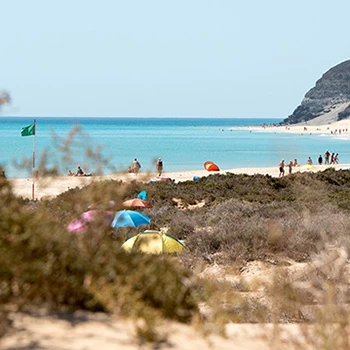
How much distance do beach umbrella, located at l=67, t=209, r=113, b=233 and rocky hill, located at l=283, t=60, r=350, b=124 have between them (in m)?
161

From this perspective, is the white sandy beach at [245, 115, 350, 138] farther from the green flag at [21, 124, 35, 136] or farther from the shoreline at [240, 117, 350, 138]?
the green flag at [21, 124, 35, 136]

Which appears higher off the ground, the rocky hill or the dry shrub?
the rocky hill

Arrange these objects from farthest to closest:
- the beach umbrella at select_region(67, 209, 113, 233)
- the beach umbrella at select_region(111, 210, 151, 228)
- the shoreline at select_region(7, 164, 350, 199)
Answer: the beach umbrella at select_region(111, 210, 151, 228), the shoreline at select_region(7, 164, 350, 199), the beach umbrella at select_region(67, 209, 113, 233)

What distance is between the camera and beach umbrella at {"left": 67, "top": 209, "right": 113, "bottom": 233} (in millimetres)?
4777

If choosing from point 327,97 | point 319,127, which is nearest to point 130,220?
point 319,127

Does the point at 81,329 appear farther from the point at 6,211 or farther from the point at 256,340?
the point at 256,340

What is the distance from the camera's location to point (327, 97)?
18462cm

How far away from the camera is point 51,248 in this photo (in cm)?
444

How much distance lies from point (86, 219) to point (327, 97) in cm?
18636

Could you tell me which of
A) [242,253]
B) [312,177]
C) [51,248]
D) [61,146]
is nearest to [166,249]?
[242,253]

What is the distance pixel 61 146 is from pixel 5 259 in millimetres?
1336

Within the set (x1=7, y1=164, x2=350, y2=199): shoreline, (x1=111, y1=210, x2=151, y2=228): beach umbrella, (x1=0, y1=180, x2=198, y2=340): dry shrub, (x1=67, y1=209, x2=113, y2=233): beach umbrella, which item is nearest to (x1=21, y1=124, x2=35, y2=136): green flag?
(x1=7, y1=164, x2=350, y2=199): shoreline

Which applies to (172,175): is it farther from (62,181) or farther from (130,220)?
(130,220)

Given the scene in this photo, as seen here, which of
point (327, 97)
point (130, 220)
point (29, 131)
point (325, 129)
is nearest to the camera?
point (130, 220)
